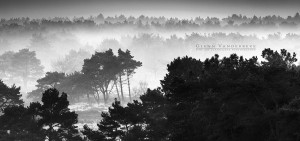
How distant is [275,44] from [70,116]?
125535 mm

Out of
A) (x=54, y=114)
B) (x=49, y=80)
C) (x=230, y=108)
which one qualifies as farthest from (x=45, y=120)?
(x=49, y=80)

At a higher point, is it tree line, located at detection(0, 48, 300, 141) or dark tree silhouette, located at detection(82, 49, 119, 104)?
dark tree silhouette, located at detection(82, 49, 119, 104)

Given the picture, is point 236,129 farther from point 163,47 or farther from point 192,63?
point 163,47

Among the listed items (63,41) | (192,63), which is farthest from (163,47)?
(192,63)

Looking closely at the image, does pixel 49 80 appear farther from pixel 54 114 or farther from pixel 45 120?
pixel 45 120

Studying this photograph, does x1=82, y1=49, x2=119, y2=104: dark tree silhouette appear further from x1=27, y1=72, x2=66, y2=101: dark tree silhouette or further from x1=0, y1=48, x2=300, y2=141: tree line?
x1=0, y1=48, x2=300, y2=141: tree line

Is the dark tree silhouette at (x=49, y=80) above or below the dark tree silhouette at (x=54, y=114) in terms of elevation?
above

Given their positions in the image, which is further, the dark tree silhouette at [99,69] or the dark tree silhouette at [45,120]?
the dark tree silhouette at [99,69]

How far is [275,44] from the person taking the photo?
143625 mm

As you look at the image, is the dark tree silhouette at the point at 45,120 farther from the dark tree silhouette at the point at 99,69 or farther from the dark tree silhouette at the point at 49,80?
the dark tree silhouette at the point at 49,80

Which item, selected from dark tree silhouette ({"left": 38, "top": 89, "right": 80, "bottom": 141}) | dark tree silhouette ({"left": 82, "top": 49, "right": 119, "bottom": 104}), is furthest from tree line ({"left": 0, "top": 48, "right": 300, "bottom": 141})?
dark tree silhouette ({"left": 82, "top": 49, "right": 119, "bottom": 104})

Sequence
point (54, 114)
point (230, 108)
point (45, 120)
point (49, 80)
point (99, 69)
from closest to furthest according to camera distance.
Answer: point (230, 108) → point (45, 120) → point (54, 114) → point (99, 69) → point (49, 80)

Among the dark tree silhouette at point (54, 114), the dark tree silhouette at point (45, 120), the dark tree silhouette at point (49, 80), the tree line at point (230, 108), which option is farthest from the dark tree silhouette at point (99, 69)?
the tree line at point (230, 108)

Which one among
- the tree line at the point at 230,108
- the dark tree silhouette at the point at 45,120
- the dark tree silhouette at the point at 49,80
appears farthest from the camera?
the dark tree silhouette at the point at 49,80
